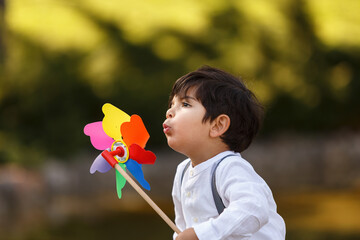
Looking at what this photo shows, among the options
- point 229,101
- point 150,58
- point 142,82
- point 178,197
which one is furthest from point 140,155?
point 150,58

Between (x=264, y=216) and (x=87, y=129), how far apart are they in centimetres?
60

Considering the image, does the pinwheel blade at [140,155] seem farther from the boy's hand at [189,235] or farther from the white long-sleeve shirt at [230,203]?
the boy's hand at [189,235]

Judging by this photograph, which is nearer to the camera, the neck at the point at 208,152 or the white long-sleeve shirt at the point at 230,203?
the white long-sleeve shirt at the point at 230,203

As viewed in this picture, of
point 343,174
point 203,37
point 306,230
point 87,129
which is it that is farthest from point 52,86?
point 87,129

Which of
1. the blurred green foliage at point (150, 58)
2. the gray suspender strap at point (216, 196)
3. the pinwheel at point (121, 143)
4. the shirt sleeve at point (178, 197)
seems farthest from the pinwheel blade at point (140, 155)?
the blurred green foliage at point (150, 58)

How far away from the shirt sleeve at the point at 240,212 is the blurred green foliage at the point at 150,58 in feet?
17.1

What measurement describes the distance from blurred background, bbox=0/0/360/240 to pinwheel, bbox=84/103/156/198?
440 centimetres

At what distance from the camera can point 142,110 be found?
7.25 m

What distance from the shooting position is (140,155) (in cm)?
180

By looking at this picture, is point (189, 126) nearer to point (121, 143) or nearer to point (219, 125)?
point (219, 125)

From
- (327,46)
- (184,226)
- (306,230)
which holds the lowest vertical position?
(184,226)

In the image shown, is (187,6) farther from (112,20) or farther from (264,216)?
(264,216)

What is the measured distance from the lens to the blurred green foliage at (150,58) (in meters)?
7.08

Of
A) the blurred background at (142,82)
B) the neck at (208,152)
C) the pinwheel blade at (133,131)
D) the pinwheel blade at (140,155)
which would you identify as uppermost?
the blurred background at (142,82)
